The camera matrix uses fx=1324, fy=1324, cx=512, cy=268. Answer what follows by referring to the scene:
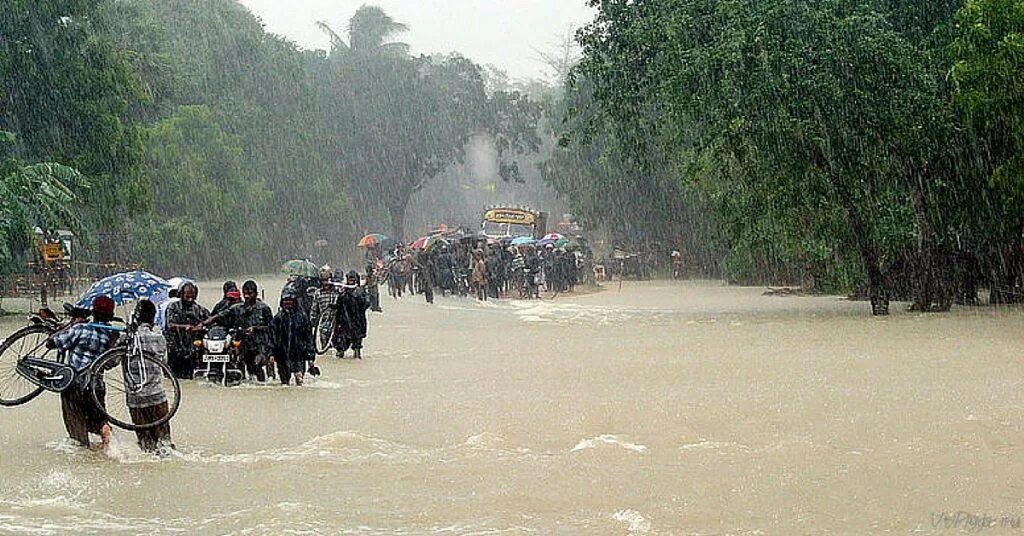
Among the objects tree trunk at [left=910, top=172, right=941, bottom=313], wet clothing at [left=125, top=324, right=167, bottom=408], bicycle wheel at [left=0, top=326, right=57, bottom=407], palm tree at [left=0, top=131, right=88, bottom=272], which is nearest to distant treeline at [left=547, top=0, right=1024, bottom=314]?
tree trunk at [left=910, top=172, right=941, bottom=313]

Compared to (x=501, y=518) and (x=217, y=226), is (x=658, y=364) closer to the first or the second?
(x=501, y=518)

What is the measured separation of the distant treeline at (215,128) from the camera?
1136 inches

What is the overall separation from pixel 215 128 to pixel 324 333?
116 feet

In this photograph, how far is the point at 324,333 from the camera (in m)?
18.7

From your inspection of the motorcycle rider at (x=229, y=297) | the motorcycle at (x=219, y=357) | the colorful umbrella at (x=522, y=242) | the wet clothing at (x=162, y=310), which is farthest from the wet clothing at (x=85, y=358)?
the colorful umbrella at (x=522, y=242)

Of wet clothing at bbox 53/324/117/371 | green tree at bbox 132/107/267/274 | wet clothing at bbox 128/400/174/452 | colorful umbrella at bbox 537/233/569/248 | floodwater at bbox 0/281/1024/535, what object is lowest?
floodwater at bbox 0/281/1024/535

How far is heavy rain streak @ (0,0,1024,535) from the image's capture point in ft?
30.3

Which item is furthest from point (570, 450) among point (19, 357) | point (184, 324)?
point (184, 324)

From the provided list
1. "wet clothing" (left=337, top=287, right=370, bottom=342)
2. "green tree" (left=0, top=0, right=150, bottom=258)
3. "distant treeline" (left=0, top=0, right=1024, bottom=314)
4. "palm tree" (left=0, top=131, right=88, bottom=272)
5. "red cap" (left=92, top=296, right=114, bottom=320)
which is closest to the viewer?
"red cap" (left=92, top=296, right=114, bottom=320)

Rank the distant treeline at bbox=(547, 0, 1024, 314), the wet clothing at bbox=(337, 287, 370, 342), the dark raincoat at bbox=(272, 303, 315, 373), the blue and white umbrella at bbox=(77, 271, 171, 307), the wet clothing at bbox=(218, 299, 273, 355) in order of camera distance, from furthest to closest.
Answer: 1. the distant treeline at bbox=(547, 0, 1024, 314)
2. the wet clothing at bbox=(337, 287, 370, 342)
3. the blue and white umbrella at bbox=(77, 271, 171, 307)
4. the dark raincoat at bbox=(272, 303, 315, 373)
5. the wet clothing at bbox=(218, 299, 273, 355)

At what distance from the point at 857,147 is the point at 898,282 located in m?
3.84

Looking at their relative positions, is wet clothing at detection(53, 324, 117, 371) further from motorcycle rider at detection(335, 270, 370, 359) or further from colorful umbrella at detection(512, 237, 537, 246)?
colorful umbrella at detection(512, 237, 537, 246)

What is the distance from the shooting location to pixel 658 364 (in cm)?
1730

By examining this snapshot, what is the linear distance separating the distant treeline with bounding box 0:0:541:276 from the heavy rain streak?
18 centimetres
